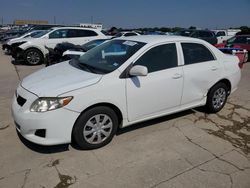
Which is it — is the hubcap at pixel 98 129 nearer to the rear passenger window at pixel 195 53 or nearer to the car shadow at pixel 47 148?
the car shadow at pixel 47 148

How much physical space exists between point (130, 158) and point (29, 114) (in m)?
1.42

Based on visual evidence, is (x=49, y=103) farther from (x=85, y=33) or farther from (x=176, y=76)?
(x=85, y=33)

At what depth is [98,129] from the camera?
3.33 metres

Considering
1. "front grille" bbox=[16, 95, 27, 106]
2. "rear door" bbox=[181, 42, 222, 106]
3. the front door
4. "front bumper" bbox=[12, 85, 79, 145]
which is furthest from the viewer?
"rear door" bbox=[181, 42, 222, 106]

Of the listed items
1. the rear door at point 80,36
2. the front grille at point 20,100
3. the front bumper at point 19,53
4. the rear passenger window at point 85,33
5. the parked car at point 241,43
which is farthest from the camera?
the parked car at point 241,43

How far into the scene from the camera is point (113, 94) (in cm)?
326

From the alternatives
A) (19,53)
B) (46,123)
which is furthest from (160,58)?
(19,53)

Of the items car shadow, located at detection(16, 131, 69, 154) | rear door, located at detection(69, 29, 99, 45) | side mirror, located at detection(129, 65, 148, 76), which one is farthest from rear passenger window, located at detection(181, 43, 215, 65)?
rear door, located at detection(69, 29, 99, 45)

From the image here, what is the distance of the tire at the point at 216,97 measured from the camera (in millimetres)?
4562

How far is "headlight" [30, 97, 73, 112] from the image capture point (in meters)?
2.93

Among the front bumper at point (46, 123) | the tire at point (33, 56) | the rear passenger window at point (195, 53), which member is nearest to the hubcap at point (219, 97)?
the rear passenger window at point (195, 53)

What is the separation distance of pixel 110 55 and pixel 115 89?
845mm

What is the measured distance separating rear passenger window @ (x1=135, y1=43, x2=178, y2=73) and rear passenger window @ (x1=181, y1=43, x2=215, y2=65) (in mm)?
251

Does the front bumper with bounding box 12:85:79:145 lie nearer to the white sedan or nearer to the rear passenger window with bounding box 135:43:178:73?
the white sedan
